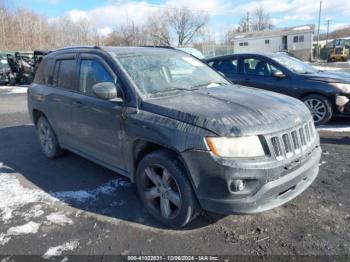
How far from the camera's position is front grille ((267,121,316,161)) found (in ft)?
8.75

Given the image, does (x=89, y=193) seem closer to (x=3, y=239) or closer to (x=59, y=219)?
(x=59, y=219)

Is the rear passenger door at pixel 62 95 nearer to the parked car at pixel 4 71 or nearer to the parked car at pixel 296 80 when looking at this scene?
the parked car at pixel 296 80

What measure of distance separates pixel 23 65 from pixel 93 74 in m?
16.8

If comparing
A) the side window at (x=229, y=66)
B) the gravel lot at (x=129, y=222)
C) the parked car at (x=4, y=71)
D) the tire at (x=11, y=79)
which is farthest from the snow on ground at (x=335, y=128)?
the parked car at (x=4, y=71)

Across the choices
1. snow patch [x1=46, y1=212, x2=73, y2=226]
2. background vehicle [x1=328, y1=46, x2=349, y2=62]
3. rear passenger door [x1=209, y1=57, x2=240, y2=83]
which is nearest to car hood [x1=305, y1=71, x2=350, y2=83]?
rear passenger door [x1=209, y1=57, x2=240, y2=83]

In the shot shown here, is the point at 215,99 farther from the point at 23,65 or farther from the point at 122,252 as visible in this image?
the point at 23,65

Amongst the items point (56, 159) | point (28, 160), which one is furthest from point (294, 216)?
point (28, 160)

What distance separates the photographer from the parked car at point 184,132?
260cm

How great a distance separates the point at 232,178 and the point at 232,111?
0.66m

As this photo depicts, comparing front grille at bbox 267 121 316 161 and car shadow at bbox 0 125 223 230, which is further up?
front grille at bbox 267 121 316 161

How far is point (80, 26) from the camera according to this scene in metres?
60.7

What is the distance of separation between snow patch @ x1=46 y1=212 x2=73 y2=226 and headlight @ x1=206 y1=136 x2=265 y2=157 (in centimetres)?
188

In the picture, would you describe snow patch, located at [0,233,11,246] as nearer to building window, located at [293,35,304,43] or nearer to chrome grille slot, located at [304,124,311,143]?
chrome grille slot, located at [304,124,311,143]

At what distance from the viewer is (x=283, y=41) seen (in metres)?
54.2
